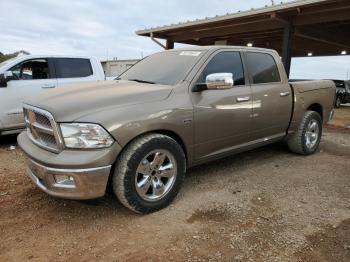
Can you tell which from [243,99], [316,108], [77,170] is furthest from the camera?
[316,108]

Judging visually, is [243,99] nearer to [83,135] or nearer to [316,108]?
[83,135]

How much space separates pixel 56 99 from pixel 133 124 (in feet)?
2.90

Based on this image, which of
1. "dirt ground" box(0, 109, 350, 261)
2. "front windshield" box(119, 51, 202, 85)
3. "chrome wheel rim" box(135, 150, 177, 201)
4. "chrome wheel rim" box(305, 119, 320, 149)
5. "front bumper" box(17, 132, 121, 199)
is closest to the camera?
"dirt ground" box(0, 109, 350, 261)

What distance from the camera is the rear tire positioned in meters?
5.62

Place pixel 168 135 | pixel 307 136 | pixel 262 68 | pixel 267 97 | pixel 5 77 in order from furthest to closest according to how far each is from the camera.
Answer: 1. pixel 5 77
2. pixel 307 136
3. pixel 262 68
4. pixel 267 97
5. pixel 168 135

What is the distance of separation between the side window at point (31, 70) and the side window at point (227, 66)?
4.26 m

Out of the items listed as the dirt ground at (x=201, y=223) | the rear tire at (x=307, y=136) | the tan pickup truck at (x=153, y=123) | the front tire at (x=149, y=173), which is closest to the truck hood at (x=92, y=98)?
the tan pickup truck at (x=153, y=123)

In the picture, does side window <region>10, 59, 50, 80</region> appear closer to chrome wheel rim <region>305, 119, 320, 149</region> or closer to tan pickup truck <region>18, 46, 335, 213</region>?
tan pickup truck <region>18, 46, 335, 213</region>

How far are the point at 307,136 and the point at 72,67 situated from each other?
16.9ft

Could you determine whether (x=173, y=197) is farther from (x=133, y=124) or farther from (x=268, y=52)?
(x=268, y=52)

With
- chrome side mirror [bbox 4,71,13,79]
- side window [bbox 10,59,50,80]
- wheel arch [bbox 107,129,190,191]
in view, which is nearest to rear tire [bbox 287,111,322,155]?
wheel arch [bbox 107,129,190,191]

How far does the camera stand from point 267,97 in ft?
15.6

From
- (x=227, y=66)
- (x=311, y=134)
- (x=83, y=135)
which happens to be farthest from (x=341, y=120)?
(x=83, y=135)

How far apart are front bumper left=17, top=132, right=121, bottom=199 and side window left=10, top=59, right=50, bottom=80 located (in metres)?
4.15
